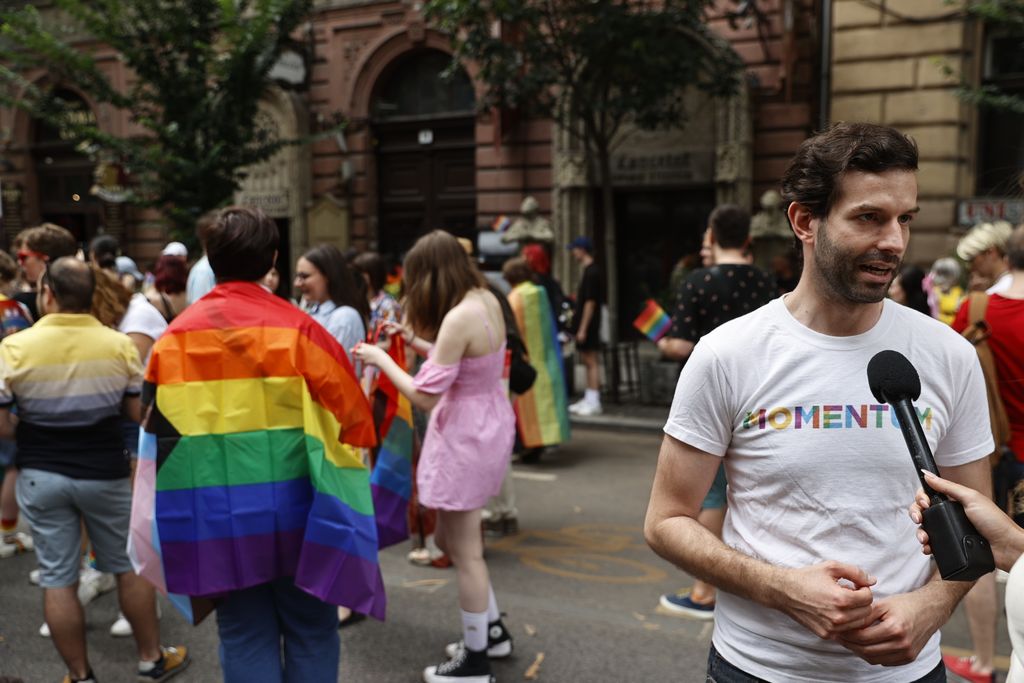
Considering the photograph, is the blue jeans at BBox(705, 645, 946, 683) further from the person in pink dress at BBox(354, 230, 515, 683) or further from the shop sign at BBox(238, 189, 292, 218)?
the shop sign at BBox(238, 189, 292, 218)

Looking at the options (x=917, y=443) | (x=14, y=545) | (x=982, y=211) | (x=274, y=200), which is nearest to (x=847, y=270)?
(x=917, y=443)

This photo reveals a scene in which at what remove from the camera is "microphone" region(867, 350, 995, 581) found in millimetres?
1365

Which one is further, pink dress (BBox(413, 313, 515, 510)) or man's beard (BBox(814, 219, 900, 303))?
pink dress (BBox(413, 313, 515, 510))

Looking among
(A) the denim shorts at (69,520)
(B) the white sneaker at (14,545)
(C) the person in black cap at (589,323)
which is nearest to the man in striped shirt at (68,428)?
(A) the denim shorts at (69,520)

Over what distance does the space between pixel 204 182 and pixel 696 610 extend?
9.48 metres

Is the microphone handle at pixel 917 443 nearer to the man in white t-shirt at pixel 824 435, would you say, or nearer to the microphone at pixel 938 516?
the microphone at pixel 938 516

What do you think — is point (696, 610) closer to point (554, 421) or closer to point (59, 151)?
point (554, 421)

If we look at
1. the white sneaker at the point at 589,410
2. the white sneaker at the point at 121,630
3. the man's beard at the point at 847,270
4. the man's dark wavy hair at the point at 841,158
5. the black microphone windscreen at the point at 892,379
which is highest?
the man's dark wavy hair at the point at 841,158

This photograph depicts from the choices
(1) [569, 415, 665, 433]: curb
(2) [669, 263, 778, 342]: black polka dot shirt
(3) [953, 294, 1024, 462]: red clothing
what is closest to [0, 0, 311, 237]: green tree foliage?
(1) [569, 415, 665, 433]: curb

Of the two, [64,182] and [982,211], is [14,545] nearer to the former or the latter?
[982,211]

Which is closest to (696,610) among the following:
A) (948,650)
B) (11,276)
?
(948,650)

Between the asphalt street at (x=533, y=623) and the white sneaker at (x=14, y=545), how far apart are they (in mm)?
127

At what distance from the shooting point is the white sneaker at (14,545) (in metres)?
5.58

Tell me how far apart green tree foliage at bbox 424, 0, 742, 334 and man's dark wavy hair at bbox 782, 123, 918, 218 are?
827 cm
